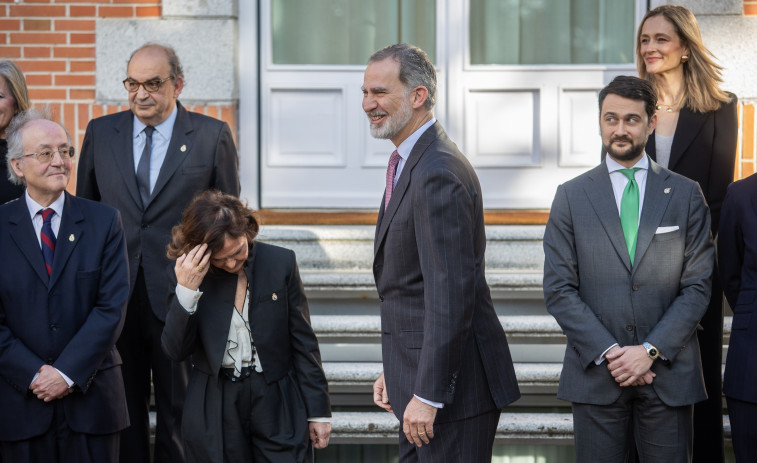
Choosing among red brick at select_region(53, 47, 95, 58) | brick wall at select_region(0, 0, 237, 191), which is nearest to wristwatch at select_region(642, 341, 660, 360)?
brick wall at select_region(0, 0, 237, 191)

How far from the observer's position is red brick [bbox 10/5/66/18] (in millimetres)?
5578

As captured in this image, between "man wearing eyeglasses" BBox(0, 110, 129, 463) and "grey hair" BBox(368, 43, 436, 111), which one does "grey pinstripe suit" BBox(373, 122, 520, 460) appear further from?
"man wearing eyeglasses" BBox(0, 110, 129, 463)

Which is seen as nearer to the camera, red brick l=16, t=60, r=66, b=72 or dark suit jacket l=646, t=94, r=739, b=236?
dark suit jacket l=646, t=94, r=739, b=236

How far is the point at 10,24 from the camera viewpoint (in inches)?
221

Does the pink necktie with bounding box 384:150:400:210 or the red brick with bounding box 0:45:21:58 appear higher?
the red brick with bounding box 0:45:21:58

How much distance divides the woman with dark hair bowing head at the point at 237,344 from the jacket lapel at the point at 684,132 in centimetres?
167

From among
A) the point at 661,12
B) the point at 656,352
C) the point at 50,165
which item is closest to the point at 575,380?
the point at 656,352

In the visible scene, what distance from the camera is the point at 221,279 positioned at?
3.50 m

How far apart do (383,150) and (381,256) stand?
3.01 meters

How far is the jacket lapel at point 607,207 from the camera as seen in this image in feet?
11.5

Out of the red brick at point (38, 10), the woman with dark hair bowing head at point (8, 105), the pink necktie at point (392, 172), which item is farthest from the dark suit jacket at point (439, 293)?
the red brick at point (38, 10)

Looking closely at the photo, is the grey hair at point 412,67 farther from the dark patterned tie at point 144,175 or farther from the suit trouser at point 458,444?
the dark patterned tie at point 144,175

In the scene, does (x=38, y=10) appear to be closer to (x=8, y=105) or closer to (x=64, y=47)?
(x=64, y=47)

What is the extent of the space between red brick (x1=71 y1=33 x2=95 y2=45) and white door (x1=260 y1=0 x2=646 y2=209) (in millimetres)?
1003
